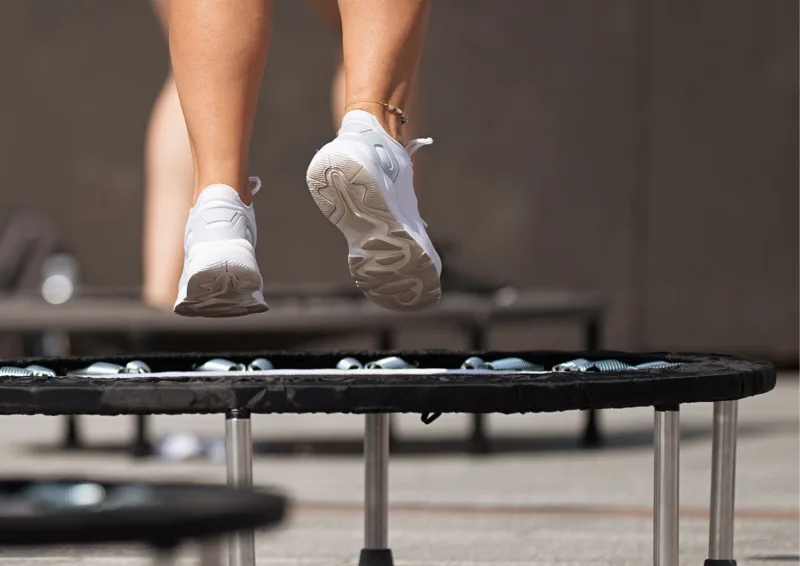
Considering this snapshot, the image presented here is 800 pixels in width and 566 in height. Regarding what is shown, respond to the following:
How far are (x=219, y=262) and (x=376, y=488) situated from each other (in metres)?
0.56

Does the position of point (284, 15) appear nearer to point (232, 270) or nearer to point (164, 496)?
point (232, 270)

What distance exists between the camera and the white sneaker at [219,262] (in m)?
1.88

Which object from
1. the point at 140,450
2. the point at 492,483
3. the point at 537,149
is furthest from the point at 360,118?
the point at 537,149

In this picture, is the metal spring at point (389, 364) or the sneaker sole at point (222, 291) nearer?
the sneaker sole at point (222, 291)

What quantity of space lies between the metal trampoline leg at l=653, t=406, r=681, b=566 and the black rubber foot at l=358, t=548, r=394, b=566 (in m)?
0.64

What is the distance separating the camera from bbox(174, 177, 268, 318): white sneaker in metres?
1.88

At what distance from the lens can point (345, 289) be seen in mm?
6324

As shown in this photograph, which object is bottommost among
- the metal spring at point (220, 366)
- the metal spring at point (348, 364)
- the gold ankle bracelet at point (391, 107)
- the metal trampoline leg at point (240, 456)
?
the metal trampoline leg at point (240, 456)

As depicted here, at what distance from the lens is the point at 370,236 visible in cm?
191

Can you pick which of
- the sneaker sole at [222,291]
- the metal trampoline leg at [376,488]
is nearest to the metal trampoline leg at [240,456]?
the sneaker sole at [222,291]

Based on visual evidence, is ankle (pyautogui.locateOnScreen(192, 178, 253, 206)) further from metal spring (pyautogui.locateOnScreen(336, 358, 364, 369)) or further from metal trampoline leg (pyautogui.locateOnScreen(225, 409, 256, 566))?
metal trampoline leg (pyautogui.locateOnScreen(225, 409, 256, 566))

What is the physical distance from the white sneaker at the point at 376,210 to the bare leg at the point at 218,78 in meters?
0.17

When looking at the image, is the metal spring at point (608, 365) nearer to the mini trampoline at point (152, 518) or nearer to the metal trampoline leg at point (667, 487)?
the metal trampoline leg at point (667, 487)

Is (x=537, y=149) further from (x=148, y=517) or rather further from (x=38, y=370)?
(x=148, y=517)
